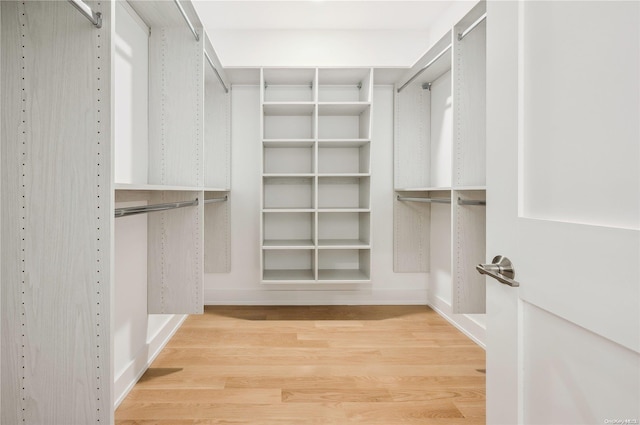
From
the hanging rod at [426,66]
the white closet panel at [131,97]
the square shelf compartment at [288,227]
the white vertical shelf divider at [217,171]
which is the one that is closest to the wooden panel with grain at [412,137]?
the hanging rod at [426,66]

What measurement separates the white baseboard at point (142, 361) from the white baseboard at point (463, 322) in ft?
5.98

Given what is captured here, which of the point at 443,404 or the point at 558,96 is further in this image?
the point at 443,404

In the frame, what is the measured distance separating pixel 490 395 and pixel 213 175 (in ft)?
8.90

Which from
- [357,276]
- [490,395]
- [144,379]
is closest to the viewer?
[490,395]

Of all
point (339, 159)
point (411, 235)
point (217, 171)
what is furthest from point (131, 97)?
point (411, 235)

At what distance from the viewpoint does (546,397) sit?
732 millimetres

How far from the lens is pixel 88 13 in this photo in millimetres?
1035

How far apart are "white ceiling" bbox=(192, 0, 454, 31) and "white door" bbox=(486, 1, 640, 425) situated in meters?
2.23

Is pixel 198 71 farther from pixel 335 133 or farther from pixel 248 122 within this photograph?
pixel 335 133

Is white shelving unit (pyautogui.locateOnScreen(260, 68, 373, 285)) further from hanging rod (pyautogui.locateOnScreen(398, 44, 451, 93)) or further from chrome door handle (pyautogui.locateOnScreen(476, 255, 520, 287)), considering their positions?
chrome door handle (pyautogui.locateOnScreen(476, 255, 520, 287))

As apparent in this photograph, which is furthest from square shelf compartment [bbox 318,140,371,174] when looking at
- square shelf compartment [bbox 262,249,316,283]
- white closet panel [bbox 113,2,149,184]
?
white closet panel [bbox 113,2,149,184]

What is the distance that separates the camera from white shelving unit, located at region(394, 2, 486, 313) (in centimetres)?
219

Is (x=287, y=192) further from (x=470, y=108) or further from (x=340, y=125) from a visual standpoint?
(x=470, y=108)

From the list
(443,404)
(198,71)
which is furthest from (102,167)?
(443,404)
